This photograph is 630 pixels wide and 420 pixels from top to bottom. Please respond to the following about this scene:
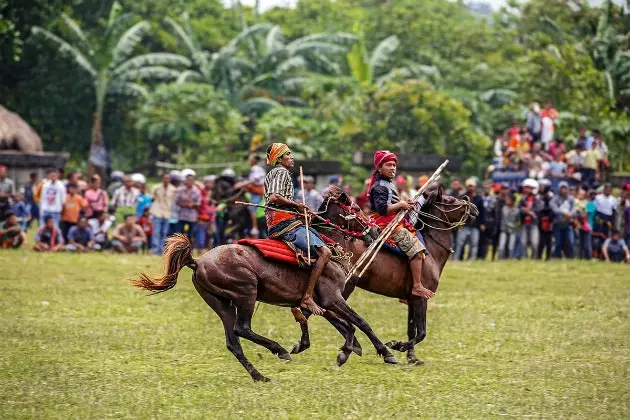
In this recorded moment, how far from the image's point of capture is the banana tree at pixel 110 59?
46062 mm

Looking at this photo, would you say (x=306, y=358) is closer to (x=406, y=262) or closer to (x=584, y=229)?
(x=406, y=262)

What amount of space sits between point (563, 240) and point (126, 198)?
33.4 ft

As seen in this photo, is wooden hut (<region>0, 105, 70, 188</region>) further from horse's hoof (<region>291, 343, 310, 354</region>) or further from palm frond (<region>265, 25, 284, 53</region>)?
horse's hoof (<region>291, 343, 310, 354</region>)

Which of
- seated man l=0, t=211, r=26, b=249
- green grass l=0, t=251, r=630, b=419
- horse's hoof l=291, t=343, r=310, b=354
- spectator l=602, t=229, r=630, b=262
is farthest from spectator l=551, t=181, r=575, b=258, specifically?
horse's hoof l=291, t=343, r=310, b=354

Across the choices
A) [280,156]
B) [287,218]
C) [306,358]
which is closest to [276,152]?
[280,156]

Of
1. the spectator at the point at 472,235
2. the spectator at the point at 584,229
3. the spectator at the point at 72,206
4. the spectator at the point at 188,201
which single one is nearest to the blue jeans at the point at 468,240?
the spectator at the point at 472,235

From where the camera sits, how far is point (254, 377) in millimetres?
12164

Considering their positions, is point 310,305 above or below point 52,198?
below

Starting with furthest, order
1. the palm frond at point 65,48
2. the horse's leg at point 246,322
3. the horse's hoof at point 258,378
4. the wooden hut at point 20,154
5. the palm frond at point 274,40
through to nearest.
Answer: the palm frond at point 274,40, the palm frond at point 65,48, the wooden hut at point 20,154, the horse's leg at point 246,322, the horse's hoof at point 258,378

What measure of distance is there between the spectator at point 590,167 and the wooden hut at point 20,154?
15.6 metres

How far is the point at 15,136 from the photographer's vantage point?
38.8 meters

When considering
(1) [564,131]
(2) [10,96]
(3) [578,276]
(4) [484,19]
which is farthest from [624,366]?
(4) [484,19]

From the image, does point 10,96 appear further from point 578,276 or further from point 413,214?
point 413,214

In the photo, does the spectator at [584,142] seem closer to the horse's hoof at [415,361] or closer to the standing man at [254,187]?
the standing man at [254,187]
